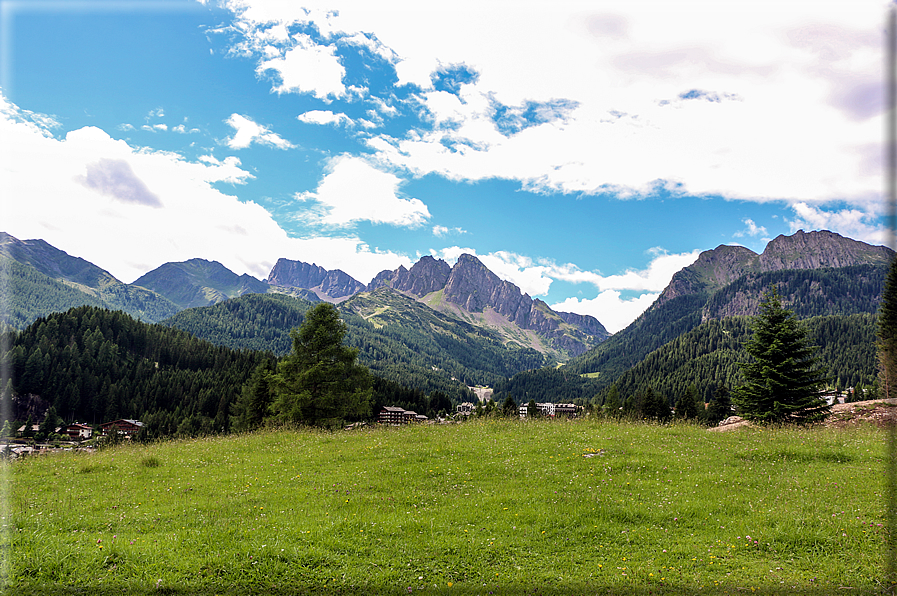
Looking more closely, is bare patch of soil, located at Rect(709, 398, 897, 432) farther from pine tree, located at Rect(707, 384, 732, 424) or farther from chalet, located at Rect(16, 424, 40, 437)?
chalet, located at Rect(16, 424, 40, 437)

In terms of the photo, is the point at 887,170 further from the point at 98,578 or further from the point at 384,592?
the point at 98,578

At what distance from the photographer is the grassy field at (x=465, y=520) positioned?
732cm

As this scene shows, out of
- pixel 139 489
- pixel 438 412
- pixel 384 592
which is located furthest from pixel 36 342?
pixel 384 592

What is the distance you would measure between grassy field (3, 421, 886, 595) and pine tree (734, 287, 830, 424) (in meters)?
11.9

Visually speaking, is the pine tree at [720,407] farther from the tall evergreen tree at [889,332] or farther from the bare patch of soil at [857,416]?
the bare patch of soil at [857,416]

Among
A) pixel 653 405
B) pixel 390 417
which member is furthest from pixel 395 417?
pixel 653 405

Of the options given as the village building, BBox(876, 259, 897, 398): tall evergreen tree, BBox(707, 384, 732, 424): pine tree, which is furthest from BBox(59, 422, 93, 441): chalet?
BBox(876, 259, 897, 398): tall evergreen tree

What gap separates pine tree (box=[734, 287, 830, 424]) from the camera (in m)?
27.5

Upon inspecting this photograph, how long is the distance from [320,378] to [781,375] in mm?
34694

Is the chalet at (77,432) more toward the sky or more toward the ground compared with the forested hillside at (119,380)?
more toward the ground

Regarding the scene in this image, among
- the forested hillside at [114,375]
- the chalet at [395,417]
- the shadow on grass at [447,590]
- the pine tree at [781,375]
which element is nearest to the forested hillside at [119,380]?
the forested hillside at [114,375]

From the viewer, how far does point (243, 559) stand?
7828 millimetres

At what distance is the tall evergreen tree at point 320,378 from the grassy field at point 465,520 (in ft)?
53.8

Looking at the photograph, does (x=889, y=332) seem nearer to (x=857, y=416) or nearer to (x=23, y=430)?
(x=857, y=416)
